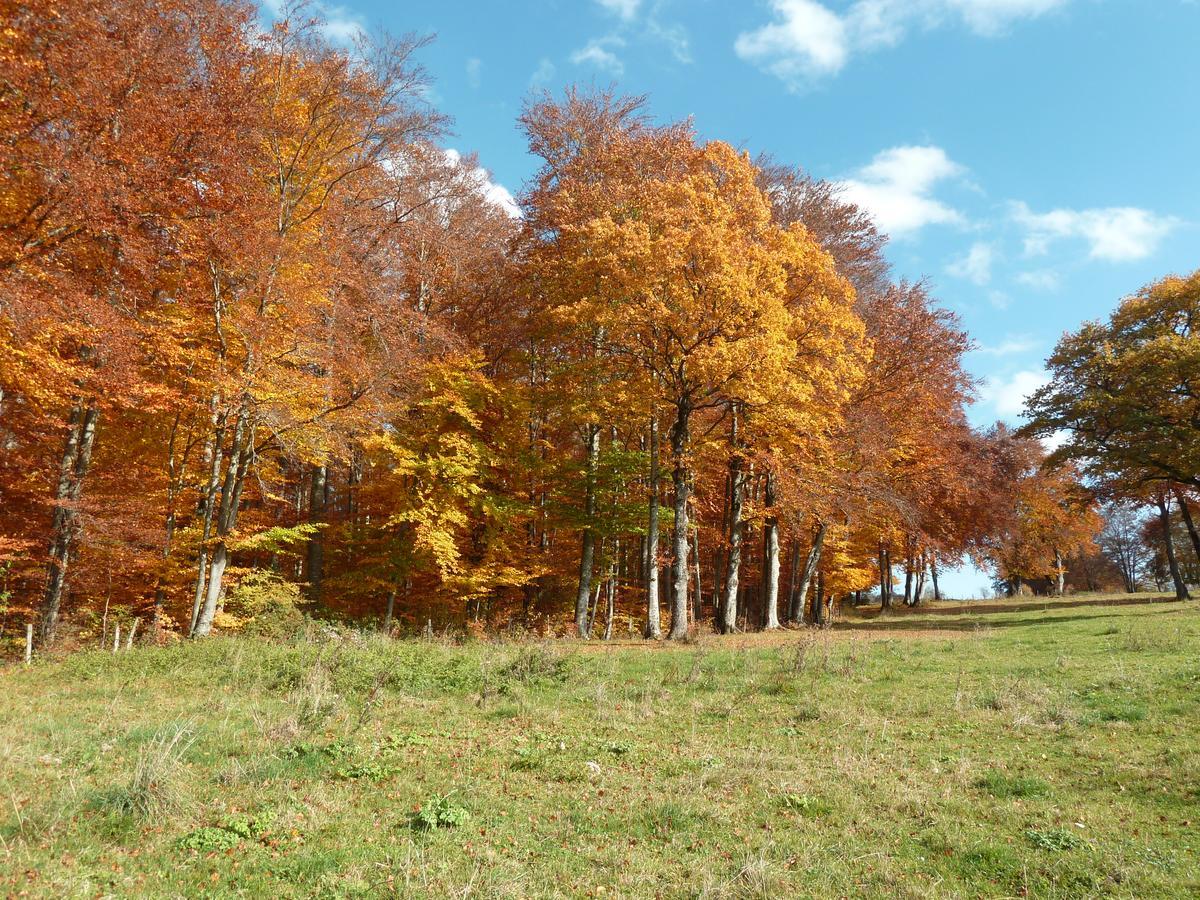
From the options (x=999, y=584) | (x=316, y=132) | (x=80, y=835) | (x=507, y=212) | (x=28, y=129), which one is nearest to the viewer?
(x=80, y=835)

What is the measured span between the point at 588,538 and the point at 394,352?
806cm

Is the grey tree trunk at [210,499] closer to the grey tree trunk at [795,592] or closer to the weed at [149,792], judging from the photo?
the weed at [149,792]

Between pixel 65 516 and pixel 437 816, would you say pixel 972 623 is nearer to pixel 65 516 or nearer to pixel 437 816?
pixel 437 816

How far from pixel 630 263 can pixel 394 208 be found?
34.8ft

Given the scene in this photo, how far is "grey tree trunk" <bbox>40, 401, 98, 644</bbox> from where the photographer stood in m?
14.3

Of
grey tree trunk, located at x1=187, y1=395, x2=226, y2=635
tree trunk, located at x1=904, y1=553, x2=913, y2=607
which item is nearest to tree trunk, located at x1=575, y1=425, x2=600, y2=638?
grey tree trunk, located at x1=187, y1=395, x2=226, y2=635

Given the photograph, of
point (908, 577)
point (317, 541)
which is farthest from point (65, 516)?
point (908, 577)

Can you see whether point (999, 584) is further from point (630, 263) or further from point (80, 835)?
point (80, 835)

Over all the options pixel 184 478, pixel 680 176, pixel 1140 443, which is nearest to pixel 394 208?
pixel 680 176

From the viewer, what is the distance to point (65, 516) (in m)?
14.4

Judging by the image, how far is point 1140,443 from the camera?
22438 millimetres

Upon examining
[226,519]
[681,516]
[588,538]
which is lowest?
[226,519]

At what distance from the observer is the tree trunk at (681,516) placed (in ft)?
57.4

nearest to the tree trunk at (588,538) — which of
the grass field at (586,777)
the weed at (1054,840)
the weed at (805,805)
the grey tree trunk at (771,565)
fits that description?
the grey tree trunk at (771,565)
